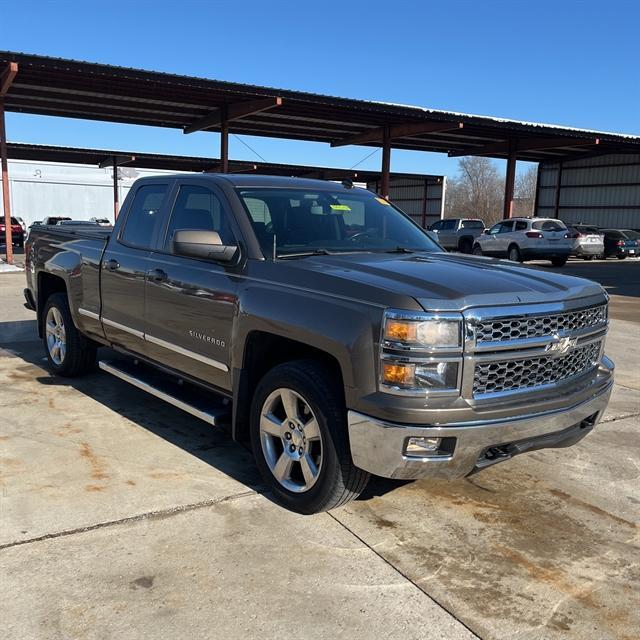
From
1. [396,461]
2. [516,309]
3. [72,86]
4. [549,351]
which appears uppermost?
[72,86]

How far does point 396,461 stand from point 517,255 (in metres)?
22.5

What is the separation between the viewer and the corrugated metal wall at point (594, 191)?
112 feet

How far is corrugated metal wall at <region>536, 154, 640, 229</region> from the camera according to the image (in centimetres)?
3422

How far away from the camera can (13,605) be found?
8.77 feet

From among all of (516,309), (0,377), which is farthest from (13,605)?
(0,377)

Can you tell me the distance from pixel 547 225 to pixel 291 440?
2266 cm

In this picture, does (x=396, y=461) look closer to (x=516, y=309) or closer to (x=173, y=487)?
(x=516, y=309)

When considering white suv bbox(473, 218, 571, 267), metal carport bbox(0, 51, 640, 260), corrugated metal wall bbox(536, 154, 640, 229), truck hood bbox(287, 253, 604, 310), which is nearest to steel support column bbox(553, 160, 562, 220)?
corrugated metal wall bbox(536, 154, 640, 229)

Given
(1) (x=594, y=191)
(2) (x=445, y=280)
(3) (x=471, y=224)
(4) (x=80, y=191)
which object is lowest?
(2) (x=445, y=280)

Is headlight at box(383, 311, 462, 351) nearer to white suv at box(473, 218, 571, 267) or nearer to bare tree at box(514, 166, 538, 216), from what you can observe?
white suv at box(473, 218, 571, 267)

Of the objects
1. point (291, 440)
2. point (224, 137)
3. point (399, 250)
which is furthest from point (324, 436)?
point (224, 137)

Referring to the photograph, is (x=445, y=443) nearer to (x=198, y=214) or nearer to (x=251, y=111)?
(x=198, y=214)

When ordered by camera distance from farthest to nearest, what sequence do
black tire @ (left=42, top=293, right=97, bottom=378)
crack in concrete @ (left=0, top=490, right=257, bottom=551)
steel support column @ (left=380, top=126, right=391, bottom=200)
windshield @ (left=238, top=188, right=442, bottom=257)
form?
steel support column @ (left=380, top=126, right=391, bottom=200), black tire @ (left=42, top=293, right=97, bottom=378), windshield @ (left=238, top=188, right=442, bottom=257), crack in concrete @ (left=0, top=490, right=257, bottom=551)

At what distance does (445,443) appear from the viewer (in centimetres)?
303
